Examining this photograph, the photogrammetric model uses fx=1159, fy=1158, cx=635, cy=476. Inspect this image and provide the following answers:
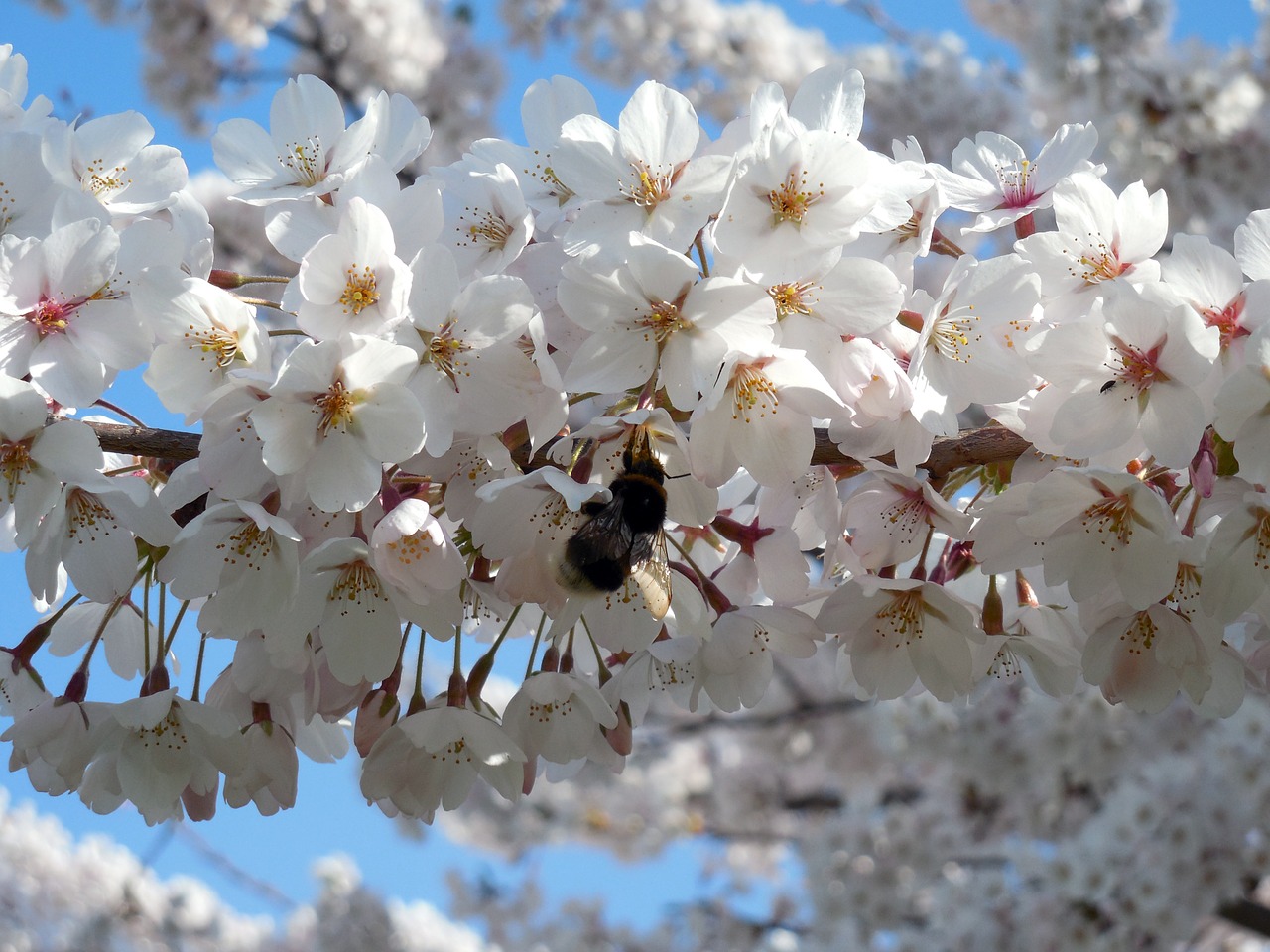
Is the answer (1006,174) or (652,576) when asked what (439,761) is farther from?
(1006,174)

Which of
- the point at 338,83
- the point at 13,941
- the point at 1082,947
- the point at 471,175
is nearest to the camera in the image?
the point at 471,175

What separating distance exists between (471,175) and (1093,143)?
909mm

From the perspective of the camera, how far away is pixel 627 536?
1.32 m

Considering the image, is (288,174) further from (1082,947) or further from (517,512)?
(1082,947)

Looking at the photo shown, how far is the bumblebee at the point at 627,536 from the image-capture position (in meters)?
1.29

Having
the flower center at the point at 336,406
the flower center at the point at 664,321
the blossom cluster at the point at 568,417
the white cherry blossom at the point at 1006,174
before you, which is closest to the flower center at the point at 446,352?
the blossom cluster at the point at 568,417

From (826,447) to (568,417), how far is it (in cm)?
33

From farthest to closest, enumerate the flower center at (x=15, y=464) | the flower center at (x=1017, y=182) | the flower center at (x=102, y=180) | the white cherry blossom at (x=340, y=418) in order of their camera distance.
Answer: the flower center at (x=1017, y=182), the flower center at (x=102, y=180), the flower center at (x=15, y=464), the white cherry blossom at (x=340, y=418)

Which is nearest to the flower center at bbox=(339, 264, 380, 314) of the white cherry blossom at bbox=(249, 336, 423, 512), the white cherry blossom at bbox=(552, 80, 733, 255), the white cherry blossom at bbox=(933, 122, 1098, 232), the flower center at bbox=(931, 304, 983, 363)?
the white cherry blossom at bbox=(249, 336, 423, 512)

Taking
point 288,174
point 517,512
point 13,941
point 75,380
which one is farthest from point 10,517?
point 13,941

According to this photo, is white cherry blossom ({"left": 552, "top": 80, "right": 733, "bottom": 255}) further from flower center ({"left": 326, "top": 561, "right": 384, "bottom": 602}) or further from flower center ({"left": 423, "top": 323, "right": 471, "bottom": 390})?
flower center ({"left": 326, "top": 561, "right": 384, "bottom": 602})

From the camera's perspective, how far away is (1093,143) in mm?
1693

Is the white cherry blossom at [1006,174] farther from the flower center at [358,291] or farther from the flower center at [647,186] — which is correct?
the flower center at [358,291]

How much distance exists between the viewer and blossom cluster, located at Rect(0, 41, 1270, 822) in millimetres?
1315
